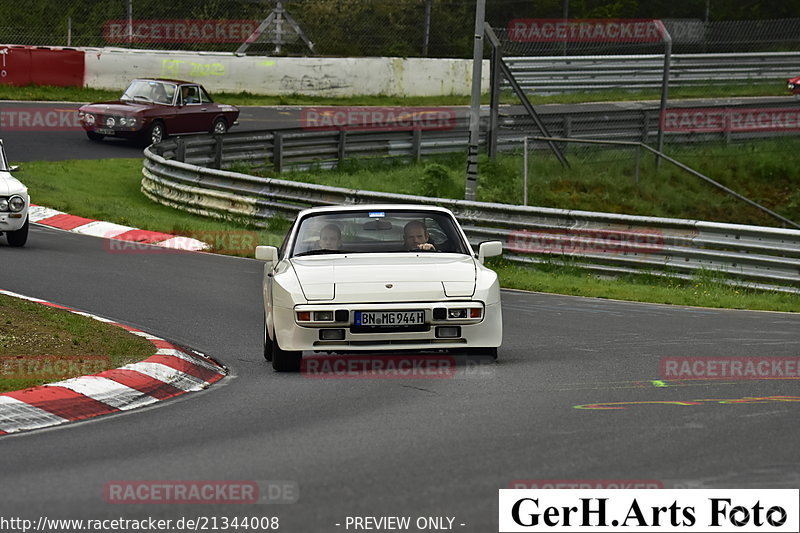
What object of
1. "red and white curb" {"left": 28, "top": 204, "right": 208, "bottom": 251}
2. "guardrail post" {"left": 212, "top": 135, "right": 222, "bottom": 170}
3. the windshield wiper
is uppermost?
"guardrail post" {"left": 212, "top": 135, "right": 222, "bottom": 170}

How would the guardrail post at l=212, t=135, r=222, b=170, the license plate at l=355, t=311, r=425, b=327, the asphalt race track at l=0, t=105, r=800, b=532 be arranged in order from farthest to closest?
1. the guardrail post at l=212, t=135, r=222, b=170
2. the license plate at l=355, t=311, r=425, b=327
3. the asphalt race track at l=0, t=105, r=800, b=532

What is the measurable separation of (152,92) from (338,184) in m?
6.92

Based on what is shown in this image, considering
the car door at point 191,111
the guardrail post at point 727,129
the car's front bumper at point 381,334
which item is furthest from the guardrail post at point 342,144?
the car's front bumper at point 381,334

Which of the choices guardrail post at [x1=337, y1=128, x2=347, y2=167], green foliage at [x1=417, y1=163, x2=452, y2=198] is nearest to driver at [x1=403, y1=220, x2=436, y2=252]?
green foliage at [x1=417, y1=163, x2=452, y2=198]

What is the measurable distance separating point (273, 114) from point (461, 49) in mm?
9752

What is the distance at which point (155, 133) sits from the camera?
30.5 m

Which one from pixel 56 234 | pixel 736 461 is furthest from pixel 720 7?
pixel 736 461

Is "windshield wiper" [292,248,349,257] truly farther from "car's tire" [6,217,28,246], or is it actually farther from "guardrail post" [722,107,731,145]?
"guardrail post" [722,107,731,145]

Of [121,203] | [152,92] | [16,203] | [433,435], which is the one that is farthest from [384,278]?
[152,92]

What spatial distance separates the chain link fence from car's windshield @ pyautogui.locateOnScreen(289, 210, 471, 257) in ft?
78.2

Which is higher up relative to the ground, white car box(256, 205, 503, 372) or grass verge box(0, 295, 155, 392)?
white car box(256, 205, 503, 372)

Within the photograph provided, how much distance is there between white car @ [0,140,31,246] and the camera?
17203mm

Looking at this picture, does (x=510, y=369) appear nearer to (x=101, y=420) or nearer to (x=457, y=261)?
(x=457, y=261)

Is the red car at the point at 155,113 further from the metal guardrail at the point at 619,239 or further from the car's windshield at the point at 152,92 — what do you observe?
the metal guardrail at the point at 619,239
